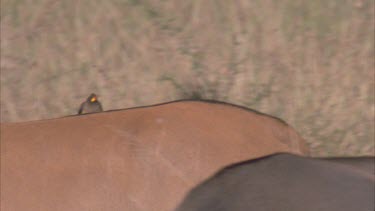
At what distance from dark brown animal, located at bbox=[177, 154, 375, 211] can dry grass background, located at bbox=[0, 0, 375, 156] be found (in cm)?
19

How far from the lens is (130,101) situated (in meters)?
1.00

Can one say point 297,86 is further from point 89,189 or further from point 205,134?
point 89,189

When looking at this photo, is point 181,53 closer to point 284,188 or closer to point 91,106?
point 91,106

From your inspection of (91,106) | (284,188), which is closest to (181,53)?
(91,106)

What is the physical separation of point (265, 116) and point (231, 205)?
0.28 m

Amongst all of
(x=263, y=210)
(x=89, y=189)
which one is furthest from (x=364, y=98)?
(x=89, y=189)

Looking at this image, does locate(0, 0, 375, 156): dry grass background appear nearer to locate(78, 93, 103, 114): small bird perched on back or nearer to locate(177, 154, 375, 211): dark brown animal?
locate(78, 93, 103, 114): small bird perched on back

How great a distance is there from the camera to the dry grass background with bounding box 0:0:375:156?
0.96 metres

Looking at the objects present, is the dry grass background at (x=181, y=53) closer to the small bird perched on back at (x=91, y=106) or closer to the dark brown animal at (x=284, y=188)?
the small bird perched on back at (x=91, y=106)

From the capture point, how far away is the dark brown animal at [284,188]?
0.77 meters

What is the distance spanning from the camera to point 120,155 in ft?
2.78

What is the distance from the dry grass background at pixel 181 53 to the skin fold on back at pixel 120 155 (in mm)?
78

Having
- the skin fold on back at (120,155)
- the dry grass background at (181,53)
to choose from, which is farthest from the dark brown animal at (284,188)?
the dry grass background at (181,53)

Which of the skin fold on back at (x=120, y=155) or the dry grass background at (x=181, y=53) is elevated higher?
the dry grass background at (x=181, y=53)
